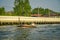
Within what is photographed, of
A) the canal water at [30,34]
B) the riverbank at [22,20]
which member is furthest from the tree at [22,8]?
the canal water at [30,34]

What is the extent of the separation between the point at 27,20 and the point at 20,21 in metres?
2.28

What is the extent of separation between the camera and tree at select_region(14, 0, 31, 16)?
64081mm

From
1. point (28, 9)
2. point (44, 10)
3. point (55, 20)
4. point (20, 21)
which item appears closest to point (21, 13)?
point (28, 9)

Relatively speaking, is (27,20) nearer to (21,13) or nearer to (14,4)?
(21,13)

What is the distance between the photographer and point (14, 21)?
2212 inches

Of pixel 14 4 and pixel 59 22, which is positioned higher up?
pixel 14 4

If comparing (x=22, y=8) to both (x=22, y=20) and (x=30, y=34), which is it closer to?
(x=22, y=20)

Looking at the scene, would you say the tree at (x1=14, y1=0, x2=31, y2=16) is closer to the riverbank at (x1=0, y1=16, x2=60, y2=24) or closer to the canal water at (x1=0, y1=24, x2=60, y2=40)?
the riverbank at (x1=0, y1=16, x2=60, y2=24)

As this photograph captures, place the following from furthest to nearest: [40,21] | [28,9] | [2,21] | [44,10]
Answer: [44,10], [28,9], [40,21], [2,21]

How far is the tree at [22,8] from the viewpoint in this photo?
64081 mm

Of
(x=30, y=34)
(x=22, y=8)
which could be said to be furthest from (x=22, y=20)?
(x=30, y=34)

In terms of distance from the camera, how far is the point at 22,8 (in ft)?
215

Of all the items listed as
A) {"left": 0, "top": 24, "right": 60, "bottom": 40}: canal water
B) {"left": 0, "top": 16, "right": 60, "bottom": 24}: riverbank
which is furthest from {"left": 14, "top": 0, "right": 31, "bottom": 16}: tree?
{"left": 0, "top": 24, "right": 60, "bottom": 40}: canal water

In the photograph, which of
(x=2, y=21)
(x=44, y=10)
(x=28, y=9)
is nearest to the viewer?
(x=2, y=21)
